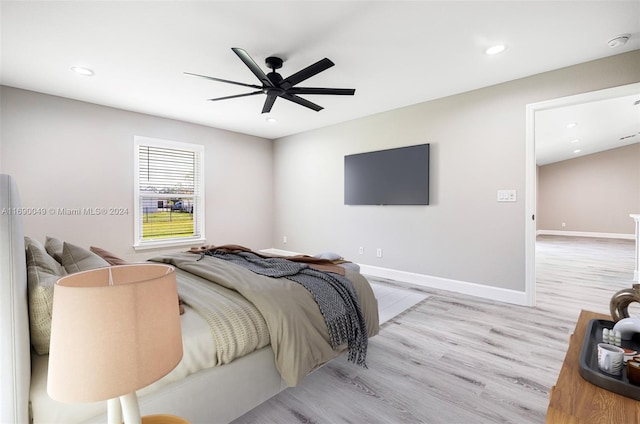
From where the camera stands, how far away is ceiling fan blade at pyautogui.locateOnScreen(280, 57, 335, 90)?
2188mm

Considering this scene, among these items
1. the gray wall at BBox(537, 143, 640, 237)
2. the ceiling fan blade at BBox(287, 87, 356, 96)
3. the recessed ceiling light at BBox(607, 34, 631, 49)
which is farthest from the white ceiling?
the gray wall at BBox(537, 143, 640, 237)

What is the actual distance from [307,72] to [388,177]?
91.5 inches

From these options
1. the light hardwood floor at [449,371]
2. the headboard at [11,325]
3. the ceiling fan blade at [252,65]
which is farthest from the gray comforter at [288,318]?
the ceiling fan blade at [252,65]

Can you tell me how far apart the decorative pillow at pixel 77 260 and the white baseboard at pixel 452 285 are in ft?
11.6

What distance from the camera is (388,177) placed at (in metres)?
4.26

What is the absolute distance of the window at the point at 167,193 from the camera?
4.34 metres

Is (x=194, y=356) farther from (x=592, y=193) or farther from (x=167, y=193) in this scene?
(x=592, y=193)

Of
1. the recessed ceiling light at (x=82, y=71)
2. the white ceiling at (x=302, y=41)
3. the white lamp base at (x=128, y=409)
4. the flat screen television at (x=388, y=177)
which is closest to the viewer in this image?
the white lamp base at (x=128, y=409)

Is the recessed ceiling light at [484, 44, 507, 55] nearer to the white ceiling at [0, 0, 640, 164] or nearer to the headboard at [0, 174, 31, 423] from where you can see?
the white ceiling at [0, 0, 640, 164]

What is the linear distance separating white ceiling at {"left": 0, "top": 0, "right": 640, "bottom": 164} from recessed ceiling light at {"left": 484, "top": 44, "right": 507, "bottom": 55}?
52 millimetres

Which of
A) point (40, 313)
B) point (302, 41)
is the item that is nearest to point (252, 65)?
point (302, 41)

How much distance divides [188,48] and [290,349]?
2.60m

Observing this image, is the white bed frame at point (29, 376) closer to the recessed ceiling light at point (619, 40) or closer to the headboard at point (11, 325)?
the headboard at point (11, 325)

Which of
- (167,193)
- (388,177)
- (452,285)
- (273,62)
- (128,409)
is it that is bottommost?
(452,285)
